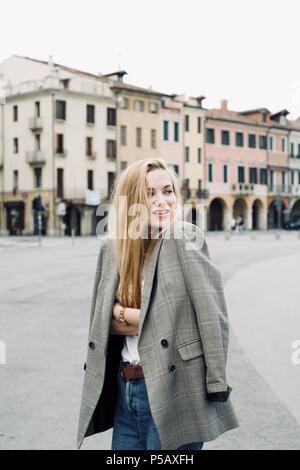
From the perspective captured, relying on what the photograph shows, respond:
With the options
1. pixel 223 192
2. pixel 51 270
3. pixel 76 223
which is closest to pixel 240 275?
pixel 51 270

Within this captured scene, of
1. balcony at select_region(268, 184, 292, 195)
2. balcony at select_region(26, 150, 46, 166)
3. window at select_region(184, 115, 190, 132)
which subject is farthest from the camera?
balcony at select_region(268, 184, 292, 195)

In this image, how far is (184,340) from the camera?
273cm

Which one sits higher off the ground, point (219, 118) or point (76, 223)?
point (219, 118)

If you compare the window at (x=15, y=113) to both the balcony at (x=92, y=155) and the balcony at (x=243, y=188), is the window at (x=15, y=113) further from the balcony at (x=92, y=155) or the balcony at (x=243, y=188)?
the balcony at (x=243, y=188)

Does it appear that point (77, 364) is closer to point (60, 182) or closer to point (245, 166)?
point (60, 182)

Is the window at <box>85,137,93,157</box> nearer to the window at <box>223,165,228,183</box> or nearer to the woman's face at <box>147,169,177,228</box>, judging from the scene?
the window at <box>223,165,228,183</box>

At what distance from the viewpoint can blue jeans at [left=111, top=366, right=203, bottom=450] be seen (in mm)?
2793

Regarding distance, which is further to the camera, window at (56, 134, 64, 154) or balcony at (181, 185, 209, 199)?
balcony at (181, 185, 209, 199)

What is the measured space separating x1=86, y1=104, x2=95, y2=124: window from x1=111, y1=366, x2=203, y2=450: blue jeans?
174 feet

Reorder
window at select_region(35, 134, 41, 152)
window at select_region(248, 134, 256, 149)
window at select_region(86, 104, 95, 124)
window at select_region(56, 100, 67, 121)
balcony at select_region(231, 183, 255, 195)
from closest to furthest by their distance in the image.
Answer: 1. window at select_region(56, 100, 67, 121)
2. window at select_region(35, 134, 41, 152)
3. window at select_region(86, 104, 95, 124)
4. balcony at select_region(231, 183, 255, 195)
5. window at select_region(248, 134, 256, 149)

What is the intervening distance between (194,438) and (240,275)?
45.5 feet

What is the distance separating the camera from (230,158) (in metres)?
65.6

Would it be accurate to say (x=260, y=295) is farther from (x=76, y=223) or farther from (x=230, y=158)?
(x=230, y=158)

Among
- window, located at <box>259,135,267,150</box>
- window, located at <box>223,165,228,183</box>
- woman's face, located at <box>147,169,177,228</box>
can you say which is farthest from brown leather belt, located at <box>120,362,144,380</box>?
window, located at <box>259,135,267,150</box>
